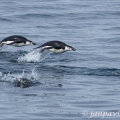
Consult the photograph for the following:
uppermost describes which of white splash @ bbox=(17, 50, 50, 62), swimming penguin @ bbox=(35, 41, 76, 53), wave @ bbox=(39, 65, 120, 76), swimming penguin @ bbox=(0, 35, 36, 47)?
swimming penguin @ bbox=(0, 35, 36, 47)

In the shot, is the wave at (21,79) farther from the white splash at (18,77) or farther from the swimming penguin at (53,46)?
the swimming penguin at (53,46)

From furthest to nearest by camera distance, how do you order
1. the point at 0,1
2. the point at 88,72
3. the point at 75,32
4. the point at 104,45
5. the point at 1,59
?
the point at 0,1, the point at 75,32, the point at 104,45, the point at 1,59, the point at 88,72

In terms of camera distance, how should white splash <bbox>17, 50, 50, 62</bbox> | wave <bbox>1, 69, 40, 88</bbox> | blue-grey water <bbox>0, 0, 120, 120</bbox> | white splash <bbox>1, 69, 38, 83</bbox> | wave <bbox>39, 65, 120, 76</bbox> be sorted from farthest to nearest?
white splash <bbox>17, 50, 50, 62</bbox>, wave <bbox>39, 65, 120, 76</bbox>, white splash <bbox>1, 69, 38, 83</bbox>, wave <bbox>1, 69, 40, 88</bbox>, blue-grey water <bbox>0, 0, 120, 120</bbox>

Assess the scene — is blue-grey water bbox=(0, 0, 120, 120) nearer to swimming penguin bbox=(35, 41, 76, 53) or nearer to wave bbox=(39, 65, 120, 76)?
wave bbox=(39, 65, 120, 76)

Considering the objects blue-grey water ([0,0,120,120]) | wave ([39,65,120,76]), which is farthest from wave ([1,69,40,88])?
wave ([39,65,120,76])

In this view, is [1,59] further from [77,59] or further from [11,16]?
[11,16]

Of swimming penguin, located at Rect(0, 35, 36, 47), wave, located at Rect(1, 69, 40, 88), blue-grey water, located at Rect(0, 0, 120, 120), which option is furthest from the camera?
swimming penguin, located at Rect(0, 35, 36, 47)

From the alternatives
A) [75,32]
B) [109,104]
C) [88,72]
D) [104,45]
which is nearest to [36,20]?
[75,32]

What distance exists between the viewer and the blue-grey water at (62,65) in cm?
1619

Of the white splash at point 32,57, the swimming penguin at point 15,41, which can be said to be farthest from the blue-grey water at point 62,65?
the swimming penguin at point 15,41

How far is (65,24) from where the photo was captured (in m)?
32.2

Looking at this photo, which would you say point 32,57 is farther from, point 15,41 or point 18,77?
point 18,77

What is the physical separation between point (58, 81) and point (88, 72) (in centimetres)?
160

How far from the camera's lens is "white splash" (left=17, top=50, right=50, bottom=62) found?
2302 cm
